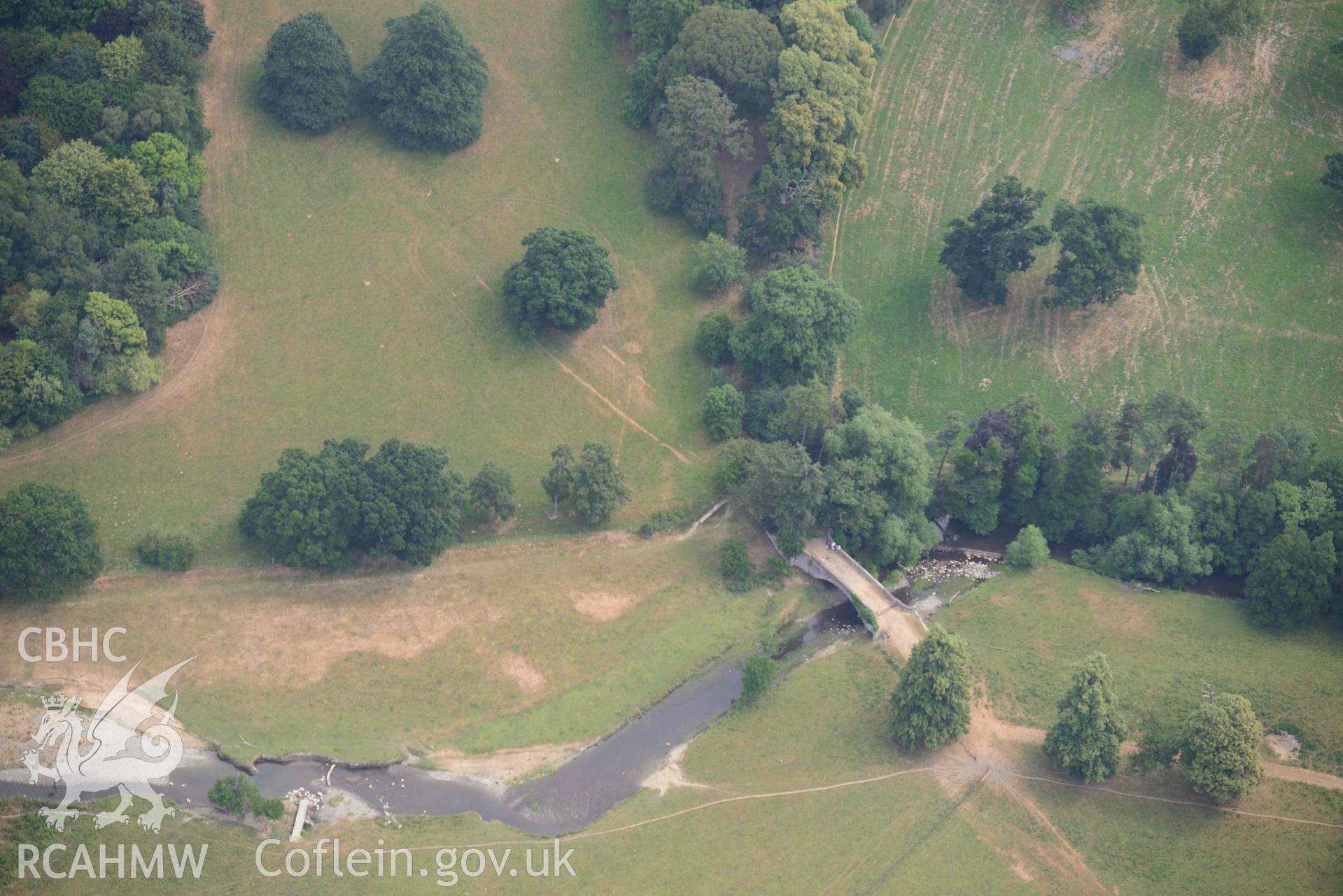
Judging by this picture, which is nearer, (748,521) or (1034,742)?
(1034,742)

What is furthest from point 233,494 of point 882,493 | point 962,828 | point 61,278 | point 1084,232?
point 1084,232

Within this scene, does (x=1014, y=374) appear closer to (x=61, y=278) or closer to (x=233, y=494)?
(x=233, y=494)

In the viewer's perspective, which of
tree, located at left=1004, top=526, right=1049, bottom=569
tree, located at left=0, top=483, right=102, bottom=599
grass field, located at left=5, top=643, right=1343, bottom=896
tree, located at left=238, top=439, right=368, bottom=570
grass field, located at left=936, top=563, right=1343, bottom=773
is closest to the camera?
grass field, located at left=5, top=643, right=1343, bottom=896

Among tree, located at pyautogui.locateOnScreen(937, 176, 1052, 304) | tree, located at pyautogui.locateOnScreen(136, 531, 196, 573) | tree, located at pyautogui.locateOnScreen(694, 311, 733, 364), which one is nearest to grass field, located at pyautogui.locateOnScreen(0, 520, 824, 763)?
tree, located at pyautogui.locateOnScreen(136, 531, 196, 573)

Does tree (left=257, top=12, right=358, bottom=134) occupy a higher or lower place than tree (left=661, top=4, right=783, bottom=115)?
lower

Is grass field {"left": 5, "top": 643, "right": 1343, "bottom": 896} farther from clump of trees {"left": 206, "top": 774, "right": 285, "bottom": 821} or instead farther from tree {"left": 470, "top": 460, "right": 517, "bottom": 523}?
tree {"left": 470, "top": 460, "right": 517, "bottom": 523}

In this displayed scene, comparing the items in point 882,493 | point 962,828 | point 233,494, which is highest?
point 882,493
